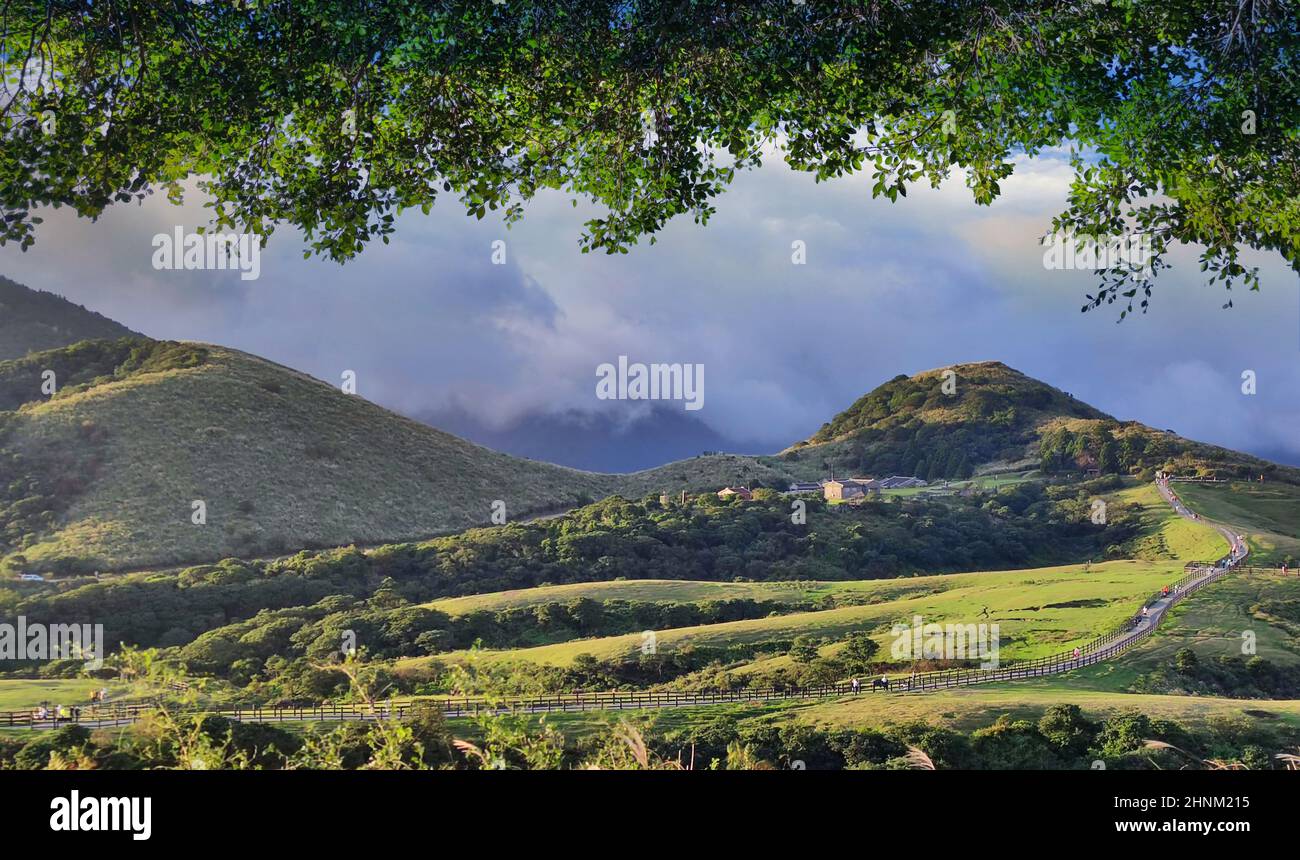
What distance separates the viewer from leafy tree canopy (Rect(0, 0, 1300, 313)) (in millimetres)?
10102

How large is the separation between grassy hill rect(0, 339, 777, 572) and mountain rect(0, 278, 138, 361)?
15.1 metres

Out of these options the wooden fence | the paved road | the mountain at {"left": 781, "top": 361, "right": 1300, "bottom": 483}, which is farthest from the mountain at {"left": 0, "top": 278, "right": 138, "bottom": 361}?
the paved road

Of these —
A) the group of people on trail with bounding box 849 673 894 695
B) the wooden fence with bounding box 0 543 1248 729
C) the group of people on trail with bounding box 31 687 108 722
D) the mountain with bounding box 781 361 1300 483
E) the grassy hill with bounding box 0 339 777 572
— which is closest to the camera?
the wooden fence with bounding box 0 543 1248 729

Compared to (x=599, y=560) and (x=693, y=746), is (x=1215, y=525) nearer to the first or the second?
(x=599, y=560)

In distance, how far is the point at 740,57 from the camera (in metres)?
10.6

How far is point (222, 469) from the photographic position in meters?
24.4

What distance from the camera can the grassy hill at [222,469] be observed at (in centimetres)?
2108

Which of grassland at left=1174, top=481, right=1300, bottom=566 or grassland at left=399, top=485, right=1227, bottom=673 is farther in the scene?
grassland at left=1174, top=481, right=1300, bottom=566

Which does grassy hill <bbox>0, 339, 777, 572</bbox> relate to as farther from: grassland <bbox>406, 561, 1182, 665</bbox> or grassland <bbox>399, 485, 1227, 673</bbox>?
grassland <bbox>406, 561, 1182, 665</bbox>

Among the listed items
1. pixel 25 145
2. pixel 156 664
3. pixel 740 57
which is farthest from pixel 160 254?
pixel 740 57

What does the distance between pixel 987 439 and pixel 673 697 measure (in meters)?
16.1

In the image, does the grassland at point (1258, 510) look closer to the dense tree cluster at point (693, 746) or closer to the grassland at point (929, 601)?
the grassland at point (929, 601)

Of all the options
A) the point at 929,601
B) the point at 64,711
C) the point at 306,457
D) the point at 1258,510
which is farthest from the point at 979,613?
the point at 306,457
